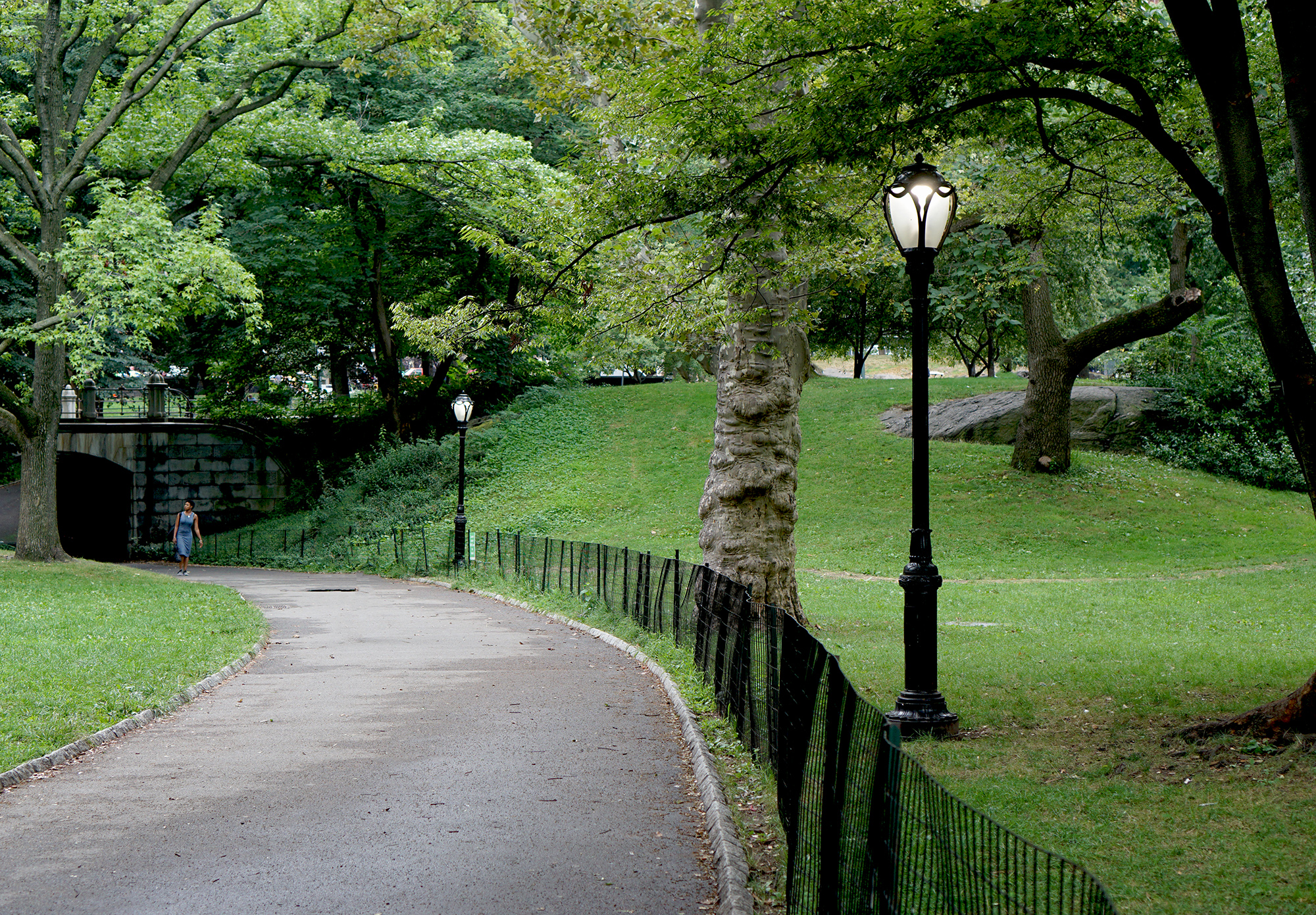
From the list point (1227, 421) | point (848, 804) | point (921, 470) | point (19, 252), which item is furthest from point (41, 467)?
point (1227, 421)

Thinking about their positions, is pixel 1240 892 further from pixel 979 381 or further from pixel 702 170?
pixel 979 381

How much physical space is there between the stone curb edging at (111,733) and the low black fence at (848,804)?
4845 mm

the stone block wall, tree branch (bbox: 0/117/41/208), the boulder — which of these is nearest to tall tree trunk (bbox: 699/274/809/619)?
tree branch (bbox: 0/117/41/208)

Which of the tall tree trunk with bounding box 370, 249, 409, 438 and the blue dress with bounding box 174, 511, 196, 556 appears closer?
the blue dress with bounding box 174, 511, 196, 556

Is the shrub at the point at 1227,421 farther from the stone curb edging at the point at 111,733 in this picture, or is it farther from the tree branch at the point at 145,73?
the stone curb edging at the point at 111,733

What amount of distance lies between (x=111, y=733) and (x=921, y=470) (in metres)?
6.63

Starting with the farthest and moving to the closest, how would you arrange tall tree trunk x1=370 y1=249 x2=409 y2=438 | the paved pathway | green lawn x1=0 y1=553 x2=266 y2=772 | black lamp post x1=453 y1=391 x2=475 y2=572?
tall tree trunk x1=370 y1=249 x2=409 y2=438
black lamp post x1=453 y1=391 x2=475 y2=572
green lawn x1=0 y1=553 x2=266 y2=772
the paved pathway

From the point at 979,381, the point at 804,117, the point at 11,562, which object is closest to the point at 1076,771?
the point at 804,117

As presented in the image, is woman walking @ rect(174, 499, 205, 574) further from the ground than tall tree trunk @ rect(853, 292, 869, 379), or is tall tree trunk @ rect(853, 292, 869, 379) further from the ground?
tall tree trunk @ rect(853, 292, 869, 379)

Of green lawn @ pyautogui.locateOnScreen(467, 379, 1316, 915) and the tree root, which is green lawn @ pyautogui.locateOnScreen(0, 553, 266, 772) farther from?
the tree root

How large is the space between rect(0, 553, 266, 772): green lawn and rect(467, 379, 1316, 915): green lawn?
646cm

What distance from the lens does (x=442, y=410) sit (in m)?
37.8

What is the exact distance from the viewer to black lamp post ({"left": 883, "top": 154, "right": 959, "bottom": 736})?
7.86 metres

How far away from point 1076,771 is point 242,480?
3568 cm
